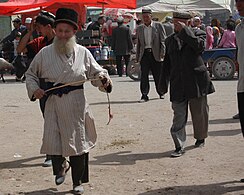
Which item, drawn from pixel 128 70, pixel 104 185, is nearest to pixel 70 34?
pixel 104 185

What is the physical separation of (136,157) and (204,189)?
6.12ft

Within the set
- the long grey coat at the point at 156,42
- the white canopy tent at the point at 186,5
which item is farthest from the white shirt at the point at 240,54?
the white canopy tent at the point at 186,5

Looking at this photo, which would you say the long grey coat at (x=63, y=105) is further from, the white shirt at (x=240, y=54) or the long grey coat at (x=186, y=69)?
the long grey coat at (x=186, y=69)

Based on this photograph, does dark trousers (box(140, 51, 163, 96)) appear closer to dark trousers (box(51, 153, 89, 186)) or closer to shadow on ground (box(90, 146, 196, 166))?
shadow on ground (box(90, 146, 196, 166))

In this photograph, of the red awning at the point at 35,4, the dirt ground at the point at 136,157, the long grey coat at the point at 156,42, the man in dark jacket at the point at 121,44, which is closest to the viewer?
the dirt ground at the point at 136,157

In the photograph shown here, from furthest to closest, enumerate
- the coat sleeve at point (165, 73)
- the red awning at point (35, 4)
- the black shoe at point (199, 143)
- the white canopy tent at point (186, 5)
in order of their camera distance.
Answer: the white canopy tent at point (186, 5), the red awning at point (35, 4), the black shoe at point (199, 143), the coat sleeve at point (165, 73)

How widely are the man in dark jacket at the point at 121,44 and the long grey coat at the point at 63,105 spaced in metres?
15.9

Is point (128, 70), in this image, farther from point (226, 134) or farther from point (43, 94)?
point (43, 94)

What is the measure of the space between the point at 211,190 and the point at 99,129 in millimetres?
4210

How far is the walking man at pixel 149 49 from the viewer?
1373cm

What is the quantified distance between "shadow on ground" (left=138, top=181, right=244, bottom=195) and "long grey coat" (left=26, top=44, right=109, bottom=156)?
0.88 m

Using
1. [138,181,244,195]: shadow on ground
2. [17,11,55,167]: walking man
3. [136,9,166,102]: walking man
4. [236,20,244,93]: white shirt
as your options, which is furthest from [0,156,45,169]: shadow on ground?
[136,9,166,102]: walking man

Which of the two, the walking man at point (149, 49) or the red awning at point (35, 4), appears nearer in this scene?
the walking man at point (149, 49)

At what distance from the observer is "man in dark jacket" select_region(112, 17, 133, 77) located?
72.7 feet
